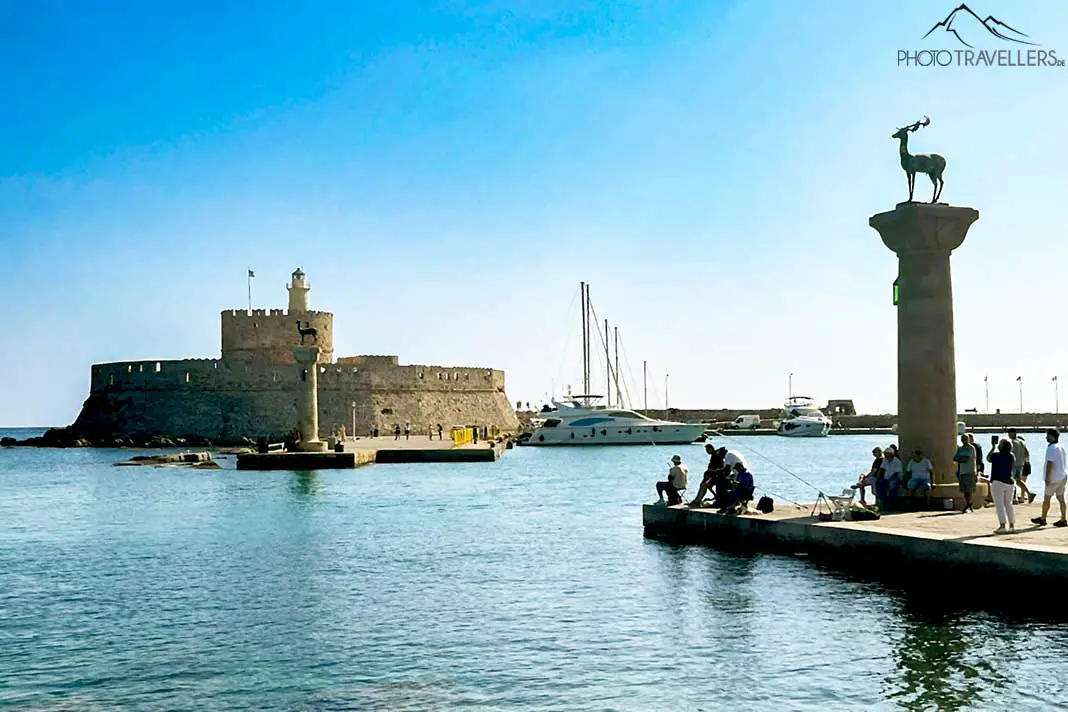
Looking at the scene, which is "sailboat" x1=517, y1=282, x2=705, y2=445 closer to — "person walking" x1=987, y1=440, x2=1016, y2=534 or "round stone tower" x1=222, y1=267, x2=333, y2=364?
"round stone tower" x1=222, y1=267, x2=333, y2=364

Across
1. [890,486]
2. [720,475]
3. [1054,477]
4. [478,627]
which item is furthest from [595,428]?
[478,627]

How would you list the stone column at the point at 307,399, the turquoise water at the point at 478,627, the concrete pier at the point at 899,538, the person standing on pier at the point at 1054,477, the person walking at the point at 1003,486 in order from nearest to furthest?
1. the turquoise water at the point at 478,627
2. the concrete pier at the point at 899,538
3. the person walking at the point at 1003,486
4. the person standing on pier at the point at 1054,477
5. the stone column at the point at 307,399

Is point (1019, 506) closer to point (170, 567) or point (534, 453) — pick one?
→ point (170, 567)

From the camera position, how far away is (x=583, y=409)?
55.7 metres

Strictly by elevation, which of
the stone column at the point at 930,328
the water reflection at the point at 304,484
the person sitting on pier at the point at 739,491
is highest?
the stone column at the point at 930,328

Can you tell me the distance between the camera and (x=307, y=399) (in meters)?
35.6

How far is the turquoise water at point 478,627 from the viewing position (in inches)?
316

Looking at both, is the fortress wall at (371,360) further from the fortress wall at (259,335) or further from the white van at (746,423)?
the white van at (746,423)

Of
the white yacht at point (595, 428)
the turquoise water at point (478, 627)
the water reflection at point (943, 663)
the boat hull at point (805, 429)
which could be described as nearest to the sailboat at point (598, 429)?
the white yacht at point (595, 428)

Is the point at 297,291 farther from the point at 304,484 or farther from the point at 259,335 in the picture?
the point at 304,484

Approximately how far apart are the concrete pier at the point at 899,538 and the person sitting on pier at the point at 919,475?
0.31 metres

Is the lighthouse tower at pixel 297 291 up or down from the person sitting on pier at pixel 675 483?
up

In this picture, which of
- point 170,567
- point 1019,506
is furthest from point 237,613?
point 1019,506

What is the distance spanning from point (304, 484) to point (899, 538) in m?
19.7
